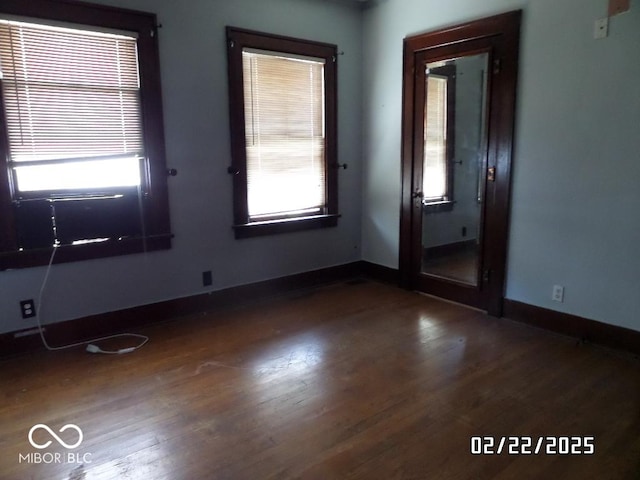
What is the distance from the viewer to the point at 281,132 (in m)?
3.99

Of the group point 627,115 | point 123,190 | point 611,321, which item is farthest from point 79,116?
point 611,321

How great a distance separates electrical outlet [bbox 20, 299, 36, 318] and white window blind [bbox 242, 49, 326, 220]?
171 cm

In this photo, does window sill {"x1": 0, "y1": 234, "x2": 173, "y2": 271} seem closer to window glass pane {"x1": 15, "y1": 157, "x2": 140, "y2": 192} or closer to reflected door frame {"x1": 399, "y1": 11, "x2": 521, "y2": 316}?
window glass pane {"x1": 15, "y1": 157, "x2": 140, "y2": 192}

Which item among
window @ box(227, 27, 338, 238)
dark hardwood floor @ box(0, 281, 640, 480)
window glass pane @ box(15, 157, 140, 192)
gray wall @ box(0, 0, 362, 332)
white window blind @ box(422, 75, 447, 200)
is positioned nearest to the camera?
dark hardwood floor @ box(0, 281, 640, 480)

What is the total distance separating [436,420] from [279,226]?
2295 millimetres

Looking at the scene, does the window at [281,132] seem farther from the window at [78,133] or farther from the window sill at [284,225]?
the window at [78,133]

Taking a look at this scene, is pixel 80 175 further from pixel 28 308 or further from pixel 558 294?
pixel 558 294

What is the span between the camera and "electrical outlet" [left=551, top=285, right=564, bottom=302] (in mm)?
3180

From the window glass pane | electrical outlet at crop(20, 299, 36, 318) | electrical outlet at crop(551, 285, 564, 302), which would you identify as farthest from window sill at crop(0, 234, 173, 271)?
electrical outlet at crop(551, 285, 564, 302)

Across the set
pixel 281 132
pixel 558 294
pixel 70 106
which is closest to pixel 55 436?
pixel 70 106

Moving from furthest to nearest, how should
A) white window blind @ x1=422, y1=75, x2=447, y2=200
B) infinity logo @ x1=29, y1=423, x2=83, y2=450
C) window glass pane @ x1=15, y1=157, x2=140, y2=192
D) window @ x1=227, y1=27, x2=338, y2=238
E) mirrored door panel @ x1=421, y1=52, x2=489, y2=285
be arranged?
1. white window blind @ x1=422, y1=75, x2=447, y2=200
2. window @ x1=227, y1=27, x2=338, y2=238
3. mirrored door panel @ x1=421, y1=52, x2=489, y2=285
4. window glass pane @ x1=15, y1=157, x2=140, y2=192
5. infinity logo @ x1=29, y1=423, x2=83, y2=450

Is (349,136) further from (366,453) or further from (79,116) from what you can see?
(366,453)

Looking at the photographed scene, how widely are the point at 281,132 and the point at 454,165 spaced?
1.50 metres

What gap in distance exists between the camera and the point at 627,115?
9.04ft
